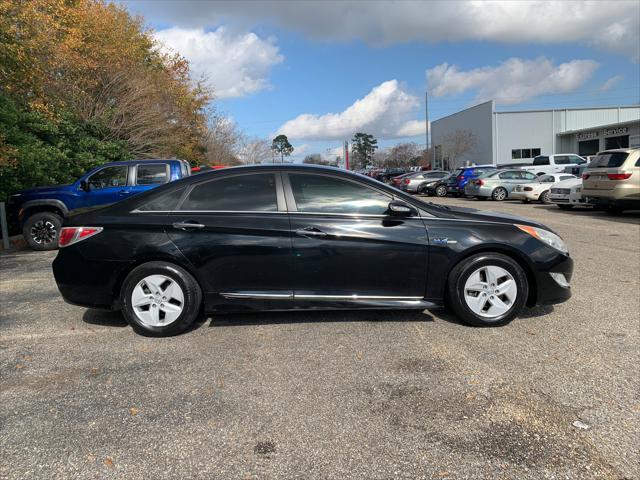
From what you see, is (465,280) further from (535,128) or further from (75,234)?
(535,128)

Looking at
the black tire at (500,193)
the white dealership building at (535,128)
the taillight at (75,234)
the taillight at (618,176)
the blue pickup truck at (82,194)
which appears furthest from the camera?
the white dealership building at (535,128)

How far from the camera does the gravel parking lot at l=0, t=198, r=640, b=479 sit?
8.41 ft

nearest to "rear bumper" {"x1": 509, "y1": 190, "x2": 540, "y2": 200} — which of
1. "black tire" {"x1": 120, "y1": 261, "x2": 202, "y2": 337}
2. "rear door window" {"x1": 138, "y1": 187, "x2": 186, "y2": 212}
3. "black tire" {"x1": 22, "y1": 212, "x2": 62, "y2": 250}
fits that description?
"black tire" {"x1": 22, "y1": 212, "x2": 62, "y2": 250}

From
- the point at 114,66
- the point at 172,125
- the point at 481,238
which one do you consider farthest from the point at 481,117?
the point at 481,238

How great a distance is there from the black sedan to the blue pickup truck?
18.2 ft

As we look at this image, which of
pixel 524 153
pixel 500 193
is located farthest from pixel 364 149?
pixel 500 193

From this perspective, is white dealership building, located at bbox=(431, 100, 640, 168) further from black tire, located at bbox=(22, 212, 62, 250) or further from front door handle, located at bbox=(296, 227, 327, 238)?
front door handle, located at bbox=(296, 227, 327, 238)

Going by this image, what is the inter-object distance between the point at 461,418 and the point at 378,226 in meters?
1.92

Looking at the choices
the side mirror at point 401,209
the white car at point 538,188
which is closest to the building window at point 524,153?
the white car at point 538,188

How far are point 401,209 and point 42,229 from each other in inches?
330

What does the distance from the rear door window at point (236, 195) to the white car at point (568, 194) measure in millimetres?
13661

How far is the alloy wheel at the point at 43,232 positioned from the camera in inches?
384

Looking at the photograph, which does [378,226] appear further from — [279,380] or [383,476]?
[383,476]

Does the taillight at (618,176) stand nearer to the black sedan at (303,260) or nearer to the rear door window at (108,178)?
the black sedan at (303,260)
